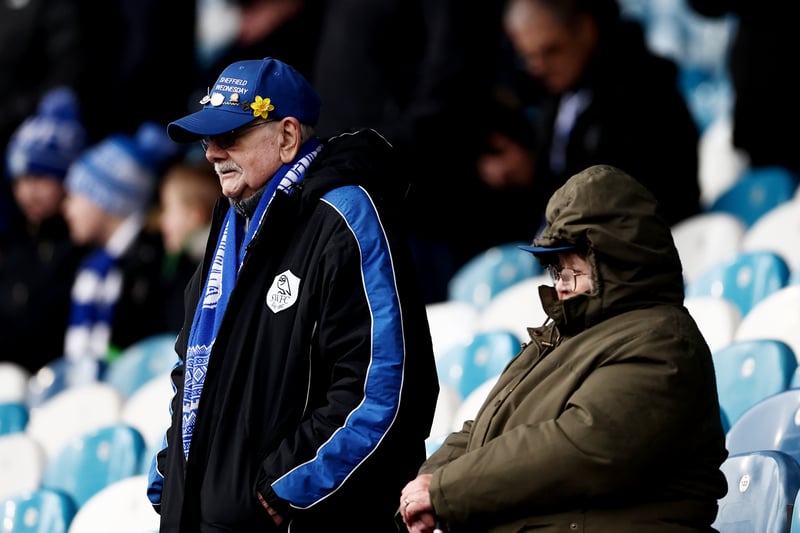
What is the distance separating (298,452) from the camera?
9.84 feet

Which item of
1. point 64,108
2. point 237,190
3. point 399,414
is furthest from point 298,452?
point 64,108

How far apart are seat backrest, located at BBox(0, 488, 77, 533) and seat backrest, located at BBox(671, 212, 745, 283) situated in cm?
250

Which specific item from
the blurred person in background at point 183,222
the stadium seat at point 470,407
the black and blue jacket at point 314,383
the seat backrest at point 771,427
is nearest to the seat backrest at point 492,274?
the blurred person in background at point 183,222

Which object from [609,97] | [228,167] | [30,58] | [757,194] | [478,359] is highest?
[30,58]

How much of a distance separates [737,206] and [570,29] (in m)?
1.04

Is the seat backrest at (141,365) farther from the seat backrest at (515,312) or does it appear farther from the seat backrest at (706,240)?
the seat backrest at (706,240)

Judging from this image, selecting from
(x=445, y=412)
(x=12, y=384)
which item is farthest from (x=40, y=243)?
(x=445, y=412)

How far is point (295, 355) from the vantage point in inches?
121

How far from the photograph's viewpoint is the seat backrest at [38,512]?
14.5ft

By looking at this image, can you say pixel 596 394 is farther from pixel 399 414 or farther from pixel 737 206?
pixel 737 206

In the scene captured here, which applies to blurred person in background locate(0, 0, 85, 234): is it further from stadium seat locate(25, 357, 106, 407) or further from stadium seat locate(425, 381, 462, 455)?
stadium seat locate(425, 381, 462, 455)

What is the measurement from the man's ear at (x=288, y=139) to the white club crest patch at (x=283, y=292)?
1.01ft

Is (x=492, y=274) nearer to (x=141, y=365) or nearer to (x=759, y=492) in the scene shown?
(x=141, y=365)

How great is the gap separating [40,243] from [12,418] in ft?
6.18
